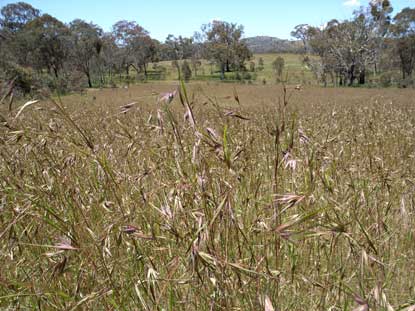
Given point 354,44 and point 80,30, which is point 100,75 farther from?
point 354,44

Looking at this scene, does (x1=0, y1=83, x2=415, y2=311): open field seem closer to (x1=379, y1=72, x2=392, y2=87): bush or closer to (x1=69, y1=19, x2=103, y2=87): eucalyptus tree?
(x1=379, y1=72, x2=392, y2=87): bush

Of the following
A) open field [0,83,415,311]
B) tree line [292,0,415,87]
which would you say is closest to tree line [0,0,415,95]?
tree line [292,0,415,87]

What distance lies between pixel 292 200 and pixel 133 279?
876mm

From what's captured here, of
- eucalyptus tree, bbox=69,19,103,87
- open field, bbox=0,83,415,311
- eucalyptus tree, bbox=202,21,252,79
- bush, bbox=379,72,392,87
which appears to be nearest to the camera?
open field, bbox=0,83,415,311

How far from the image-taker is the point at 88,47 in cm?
3834

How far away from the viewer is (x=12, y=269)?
143 centimetres

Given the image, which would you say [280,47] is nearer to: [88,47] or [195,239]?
[88,47]

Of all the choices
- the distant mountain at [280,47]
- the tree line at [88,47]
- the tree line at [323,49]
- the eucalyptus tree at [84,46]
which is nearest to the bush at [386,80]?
the tree line at [323,49]

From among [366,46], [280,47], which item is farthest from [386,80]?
[280,47]

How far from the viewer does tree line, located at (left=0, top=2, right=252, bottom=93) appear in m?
33.9

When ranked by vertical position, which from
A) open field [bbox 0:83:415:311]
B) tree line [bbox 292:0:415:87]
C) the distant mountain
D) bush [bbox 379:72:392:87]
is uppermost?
the distant mountain

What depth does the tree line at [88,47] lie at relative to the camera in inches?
1335

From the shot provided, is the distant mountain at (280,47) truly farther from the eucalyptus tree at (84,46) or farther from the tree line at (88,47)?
the eucalyptus tree at (84,46)

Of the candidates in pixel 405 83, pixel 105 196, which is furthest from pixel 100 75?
pixel 105 196
